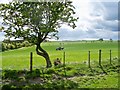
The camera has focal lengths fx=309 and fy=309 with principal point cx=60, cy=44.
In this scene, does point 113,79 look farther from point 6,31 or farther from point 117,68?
point 6,31

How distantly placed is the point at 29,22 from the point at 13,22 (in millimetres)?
1195

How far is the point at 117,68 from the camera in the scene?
20.4 meters

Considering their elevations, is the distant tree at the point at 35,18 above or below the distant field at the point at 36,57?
above

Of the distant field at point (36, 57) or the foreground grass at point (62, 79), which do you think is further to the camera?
the distant field at point (36, 57)

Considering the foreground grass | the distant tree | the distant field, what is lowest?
the distant field

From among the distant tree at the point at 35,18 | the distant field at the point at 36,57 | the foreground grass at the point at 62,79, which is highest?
the distant tree at the point at 35,18

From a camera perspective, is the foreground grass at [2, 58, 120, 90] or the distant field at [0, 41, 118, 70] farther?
the distant field at [0, 41, 118, 70]

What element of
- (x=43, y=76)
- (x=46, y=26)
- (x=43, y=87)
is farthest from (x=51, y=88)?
(x=46, y=26)

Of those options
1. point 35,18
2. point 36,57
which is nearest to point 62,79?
point 35,18

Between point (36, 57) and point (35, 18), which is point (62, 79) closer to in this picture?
point (35, 18)

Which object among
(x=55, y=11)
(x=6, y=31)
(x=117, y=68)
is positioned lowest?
(x=117, y=68)

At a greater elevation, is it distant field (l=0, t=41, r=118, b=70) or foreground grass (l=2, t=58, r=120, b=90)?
foreground grass (l=2, t=58, r=120, b=90)

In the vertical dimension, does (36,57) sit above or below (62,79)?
below

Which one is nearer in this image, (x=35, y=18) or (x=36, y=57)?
(x=35, y=18)
